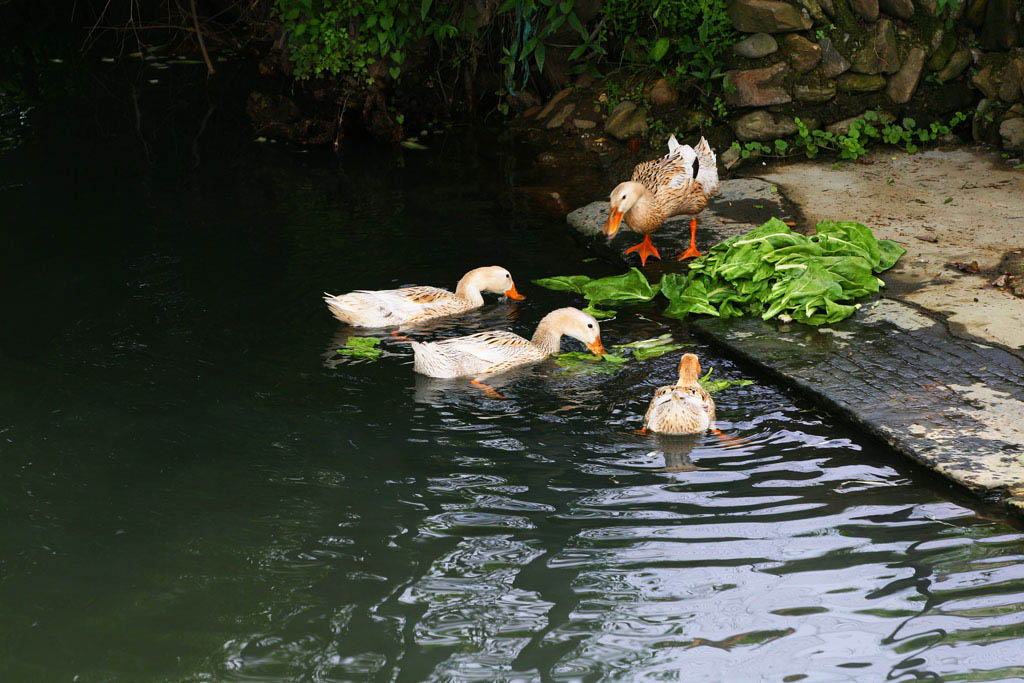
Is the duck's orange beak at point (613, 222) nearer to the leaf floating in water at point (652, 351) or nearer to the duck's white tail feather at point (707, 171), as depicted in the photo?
the duck's white tail feather at point (707, 171)

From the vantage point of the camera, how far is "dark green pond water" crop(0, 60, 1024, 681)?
407cm

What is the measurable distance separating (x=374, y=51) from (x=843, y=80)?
5997 mm

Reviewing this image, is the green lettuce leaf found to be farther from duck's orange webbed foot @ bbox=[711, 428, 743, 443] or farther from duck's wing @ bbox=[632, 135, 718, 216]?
duck's orange webbed foot @ bbox=[711, 428, 743, 443]

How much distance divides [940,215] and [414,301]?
4776mm

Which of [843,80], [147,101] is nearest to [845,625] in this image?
[843,80]

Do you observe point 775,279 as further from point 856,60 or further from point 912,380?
point 856,60

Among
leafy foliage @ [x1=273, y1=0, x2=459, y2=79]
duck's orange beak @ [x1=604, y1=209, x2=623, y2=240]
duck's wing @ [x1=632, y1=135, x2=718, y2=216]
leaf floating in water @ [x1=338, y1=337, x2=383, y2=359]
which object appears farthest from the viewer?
leafy foliage @ [x1=273, y1=0, x2=459, y2=79]

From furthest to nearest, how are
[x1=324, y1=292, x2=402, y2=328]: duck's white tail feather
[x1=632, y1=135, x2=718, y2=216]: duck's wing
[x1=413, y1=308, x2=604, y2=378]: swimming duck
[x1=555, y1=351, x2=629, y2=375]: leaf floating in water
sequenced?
[x1=632, y1=135, x2=718, y2=216]: duck's wing < [x1=324, y1=292, x2=402, y2=328]: duck's white tail feather < [x1=555, y1=351, x2=629, y2=375]: leaf floating in water < [x1=413, y1=308, x2=604, y2=378]: swimming duck

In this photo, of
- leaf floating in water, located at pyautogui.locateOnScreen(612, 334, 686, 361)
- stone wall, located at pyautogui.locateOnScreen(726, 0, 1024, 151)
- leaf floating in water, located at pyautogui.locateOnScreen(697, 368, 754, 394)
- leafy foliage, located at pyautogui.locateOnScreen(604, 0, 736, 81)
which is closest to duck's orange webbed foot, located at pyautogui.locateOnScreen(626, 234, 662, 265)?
leaf floating in water, located at pyautogui.locateOnScreen(612, 334, 686, 361)

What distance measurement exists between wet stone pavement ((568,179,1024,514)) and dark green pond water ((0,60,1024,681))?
0.14 metres

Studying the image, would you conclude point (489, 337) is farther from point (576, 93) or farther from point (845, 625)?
point (576, 93)

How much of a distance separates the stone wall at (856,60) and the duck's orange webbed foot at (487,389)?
5.68 m

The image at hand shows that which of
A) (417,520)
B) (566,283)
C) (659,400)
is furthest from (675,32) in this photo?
(417,520)

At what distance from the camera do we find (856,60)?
10750 millimetres
